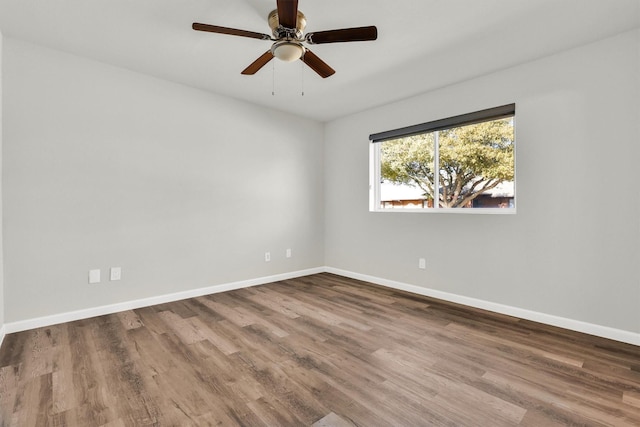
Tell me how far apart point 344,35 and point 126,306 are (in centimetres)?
307

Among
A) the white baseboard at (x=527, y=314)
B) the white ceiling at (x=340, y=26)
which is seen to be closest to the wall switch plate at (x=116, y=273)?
the white ceiling at (x=340, y=26)

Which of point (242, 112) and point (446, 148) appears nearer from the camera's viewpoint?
point (446, 148)

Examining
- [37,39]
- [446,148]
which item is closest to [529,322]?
[446,148]

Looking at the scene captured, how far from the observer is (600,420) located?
150 centimetres

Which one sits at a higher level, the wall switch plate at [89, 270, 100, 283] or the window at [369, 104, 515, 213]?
the window at [369, 104, 515, 213]

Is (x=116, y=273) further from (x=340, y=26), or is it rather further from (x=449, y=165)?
(x=449, y=165)

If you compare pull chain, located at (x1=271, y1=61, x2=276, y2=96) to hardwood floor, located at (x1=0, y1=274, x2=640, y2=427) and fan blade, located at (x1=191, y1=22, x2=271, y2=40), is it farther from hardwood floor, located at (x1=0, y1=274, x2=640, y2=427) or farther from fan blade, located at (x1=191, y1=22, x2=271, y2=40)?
hardwood floor, located at (x1=0, y1=274, x2=640, y2=427)

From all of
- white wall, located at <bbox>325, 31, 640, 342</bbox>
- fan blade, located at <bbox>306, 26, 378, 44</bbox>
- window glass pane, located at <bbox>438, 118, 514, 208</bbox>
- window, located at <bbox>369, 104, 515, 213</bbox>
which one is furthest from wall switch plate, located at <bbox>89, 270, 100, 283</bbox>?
window glass pane, located at <bbox>438, 118, 514, 208</bbox>

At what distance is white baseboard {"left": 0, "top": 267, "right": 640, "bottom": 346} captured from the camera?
2.45m

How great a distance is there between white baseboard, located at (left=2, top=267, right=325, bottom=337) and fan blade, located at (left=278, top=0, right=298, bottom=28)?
2.85 metres

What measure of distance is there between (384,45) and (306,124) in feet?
7.37

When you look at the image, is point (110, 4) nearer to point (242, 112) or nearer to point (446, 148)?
point (242, 112)

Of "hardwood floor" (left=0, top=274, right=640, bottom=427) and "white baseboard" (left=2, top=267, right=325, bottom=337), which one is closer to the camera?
"hardwood floor" (left=0, top=274, right=640, bottom=427)

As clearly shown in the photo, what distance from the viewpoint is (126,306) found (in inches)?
120
